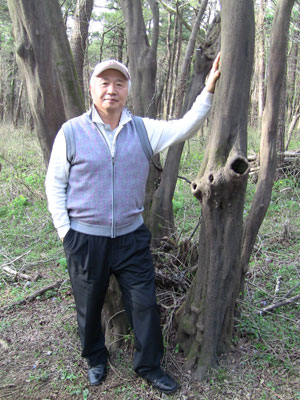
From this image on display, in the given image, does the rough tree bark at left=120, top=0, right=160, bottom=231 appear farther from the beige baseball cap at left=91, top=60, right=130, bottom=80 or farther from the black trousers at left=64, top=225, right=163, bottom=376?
the beige baseball cap at left=91, top=60, right=130, bottom=80

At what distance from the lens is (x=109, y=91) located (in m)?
2.24

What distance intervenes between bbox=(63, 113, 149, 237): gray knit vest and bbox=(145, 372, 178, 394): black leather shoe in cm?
105

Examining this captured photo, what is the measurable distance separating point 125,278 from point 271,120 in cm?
159

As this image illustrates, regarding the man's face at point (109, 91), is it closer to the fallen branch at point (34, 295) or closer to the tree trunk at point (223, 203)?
the tree trunk at point (223, 203)

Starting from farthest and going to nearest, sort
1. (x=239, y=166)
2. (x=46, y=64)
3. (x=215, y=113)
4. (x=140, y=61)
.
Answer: (x=140, y=61), (x=46, y=64), (x=215, y=113), (x=239, y=166)

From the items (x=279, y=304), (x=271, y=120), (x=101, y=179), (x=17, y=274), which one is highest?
(x=271, y=120)

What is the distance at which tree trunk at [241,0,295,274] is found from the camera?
257 cm

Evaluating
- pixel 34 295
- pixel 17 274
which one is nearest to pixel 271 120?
pixel 34 295

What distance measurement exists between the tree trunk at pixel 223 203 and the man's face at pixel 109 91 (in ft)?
2.01

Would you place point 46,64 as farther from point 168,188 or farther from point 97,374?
point 97,374

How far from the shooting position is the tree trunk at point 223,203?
2059mm

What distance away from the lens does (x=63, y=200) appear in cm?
231

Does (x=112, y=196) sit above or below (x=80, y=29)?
below

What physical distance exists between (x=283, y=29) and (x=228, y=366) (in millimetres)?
2475
